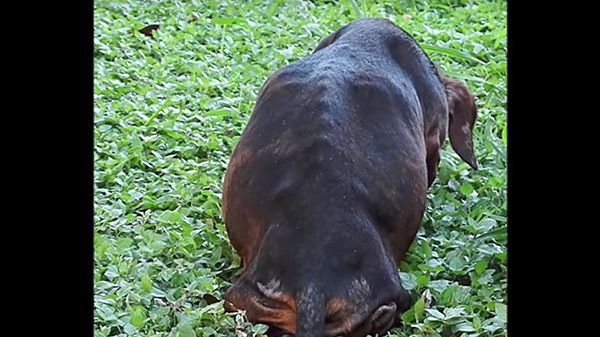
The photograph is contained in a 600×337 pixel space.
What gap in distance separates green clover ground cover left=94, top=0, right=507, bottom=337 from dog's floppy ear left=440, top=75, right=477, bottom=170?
199 millimetres

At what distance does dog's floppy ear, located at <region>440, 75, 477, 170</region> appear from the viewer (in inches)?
Result: 178

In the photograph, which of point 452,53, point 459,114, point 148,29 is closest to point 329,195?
point 459,114

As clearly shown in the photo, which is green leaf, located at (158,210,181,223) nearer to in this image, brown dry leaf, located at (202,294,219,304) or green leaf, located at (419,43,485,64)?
brown dry leaf, located at (202,294,219,304)

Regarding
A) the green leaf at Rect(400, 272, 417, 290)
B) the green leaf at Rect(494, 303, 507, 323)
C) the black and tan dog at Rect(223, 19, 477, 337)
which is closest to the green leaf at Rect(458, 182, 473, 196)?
the black and tan dog at Rect(223, 19, 477, 337)

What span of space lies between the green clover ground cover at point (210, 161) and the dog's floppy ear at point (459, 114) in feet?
0.65

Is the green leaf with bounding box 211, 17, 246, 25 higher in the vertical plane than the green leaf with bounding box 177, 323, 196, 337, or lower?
lower

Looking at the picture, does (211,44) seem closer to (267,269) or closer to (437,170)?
(437,170)

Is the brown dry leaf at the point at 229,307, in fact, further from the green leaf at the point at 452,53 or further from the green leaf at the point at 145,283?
the green leaf at the point at 452,53

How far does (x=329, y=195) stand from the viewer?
10.4 feet
